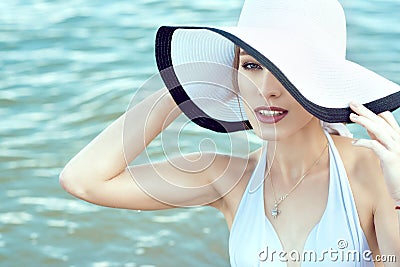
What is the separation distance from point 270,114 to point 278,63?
0.50 ft

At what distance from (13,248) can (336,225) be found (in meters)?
2.27

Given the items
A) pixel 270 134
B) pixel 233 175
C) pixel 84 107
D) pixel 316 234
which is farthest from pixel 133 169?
pixel 84 107

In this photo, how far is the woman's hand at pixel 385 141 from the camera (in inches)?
82.0

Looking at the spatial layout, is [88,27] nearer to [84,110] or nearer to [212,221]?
[84,110]

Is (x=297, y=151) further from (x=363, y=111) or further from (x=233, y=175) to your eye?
(x=363, y=111)

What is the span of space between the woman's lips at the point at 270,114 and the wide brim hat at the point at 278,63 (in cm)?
11

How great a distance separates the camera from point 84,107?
5402 millimetres

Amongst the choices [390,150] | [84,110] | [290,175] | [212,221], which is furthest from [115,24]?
[390,150]

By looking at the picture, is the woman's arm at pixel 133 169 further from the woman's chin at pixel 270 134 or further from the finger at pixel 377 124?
the finger at pixel 377 124

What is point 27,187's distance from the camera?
4684 mm

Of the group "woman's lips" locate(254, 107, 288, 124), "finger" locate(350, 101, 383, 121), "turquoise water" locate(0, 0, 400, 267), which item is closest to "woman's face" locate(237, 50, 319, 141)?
"woman's lips" locate(254, 107, 288, 124)

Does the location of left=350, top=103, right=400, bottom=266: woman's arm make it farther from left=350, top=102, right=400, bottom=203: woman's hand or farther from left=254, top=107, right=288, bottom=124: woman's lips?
left=254, top=107, right=288, bottom=124: woman's lips
